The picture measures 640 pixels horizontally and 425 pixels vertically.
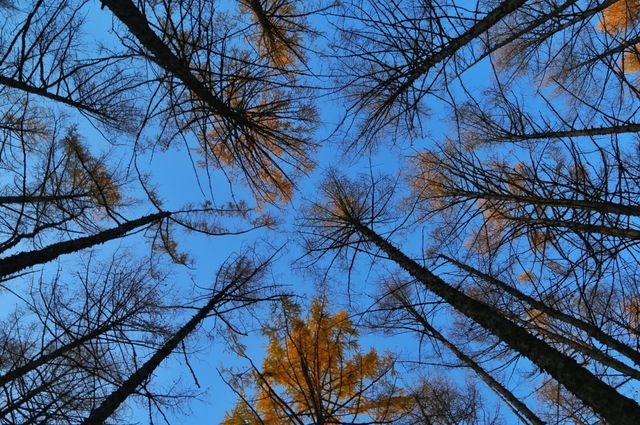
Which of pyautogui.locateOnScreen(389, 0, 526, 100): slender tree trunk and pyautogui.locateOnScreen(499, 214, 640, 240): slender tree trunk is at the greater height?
pyautogui.locateOnScreen(389, 0, 526, 100): slender tree trunk

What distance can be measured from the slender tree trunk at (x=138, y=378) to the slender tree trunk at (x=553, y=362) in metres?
2.68

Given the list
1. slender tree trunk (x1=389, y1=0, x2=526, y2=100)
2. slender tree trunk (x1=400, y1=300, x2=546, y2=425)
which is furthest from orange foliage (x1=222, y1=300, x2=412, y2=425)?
slender tree trunk (x1=389, y1=0, x2=526, y2=100)

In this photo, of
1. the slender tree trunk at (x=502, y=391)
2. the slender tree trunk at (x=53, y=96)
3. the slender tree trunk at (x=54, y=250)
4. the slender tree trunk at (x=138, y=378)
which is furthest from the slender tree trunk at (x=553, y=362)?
the slender tree trunk at (x=53, y=96)

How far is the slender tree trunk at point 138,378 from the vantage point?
386 cm

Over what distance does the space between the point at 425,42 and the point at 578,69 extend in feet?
18.4

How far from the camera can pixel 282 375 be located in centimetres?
675

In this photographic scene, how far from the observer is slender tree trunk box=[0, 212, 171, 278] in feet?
12.8

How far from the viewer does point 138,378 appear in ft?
14.4

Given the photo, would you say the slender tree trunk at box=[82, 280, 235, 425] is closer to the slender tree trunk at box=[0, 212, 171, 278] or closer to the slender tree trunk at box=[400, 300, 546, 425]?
the slender tree trunk at box=[0, 212, 171, 278]

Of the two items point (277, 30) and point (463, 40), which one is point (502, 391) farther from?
point (277, 30)

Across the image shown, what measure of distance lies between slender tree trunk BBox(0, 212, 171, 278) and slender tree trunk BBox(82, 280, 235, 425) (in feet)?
4.00

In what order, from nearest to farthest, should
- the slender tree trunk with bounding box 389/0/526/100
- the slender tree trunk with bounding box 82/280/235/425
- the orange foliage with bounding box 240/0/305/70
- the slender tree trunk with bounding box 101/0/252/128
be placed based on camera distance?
the slender tree trunk with bounding box 101/0/252/128 → the slender tree trunk with bounding box 389/0/526/100 → the slender tree trunk with bounding box 82/280/235/425 → the orange foliage with bounding box 240/0/305/70

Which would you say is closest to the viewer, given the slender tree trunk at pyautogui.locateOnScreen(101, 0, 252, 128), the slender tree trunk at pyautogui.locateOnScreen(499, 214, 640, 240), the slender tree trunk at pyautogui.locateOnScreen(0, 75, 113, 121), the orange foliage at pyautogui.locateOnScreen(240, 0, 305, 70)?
the slender tree trunk at pyautogui.locateOnScreen(101, 0, 252, 128)

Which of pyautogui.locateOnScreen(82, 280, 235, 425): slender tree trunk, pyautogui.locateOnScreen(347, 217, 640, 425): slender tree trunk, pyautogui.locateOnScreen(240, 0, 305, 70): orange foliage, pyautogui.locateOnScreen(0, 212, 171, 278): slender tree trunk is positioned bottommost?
pyautogui.locateOnScreen(347, 217, 640, 425): slender tree trunk
